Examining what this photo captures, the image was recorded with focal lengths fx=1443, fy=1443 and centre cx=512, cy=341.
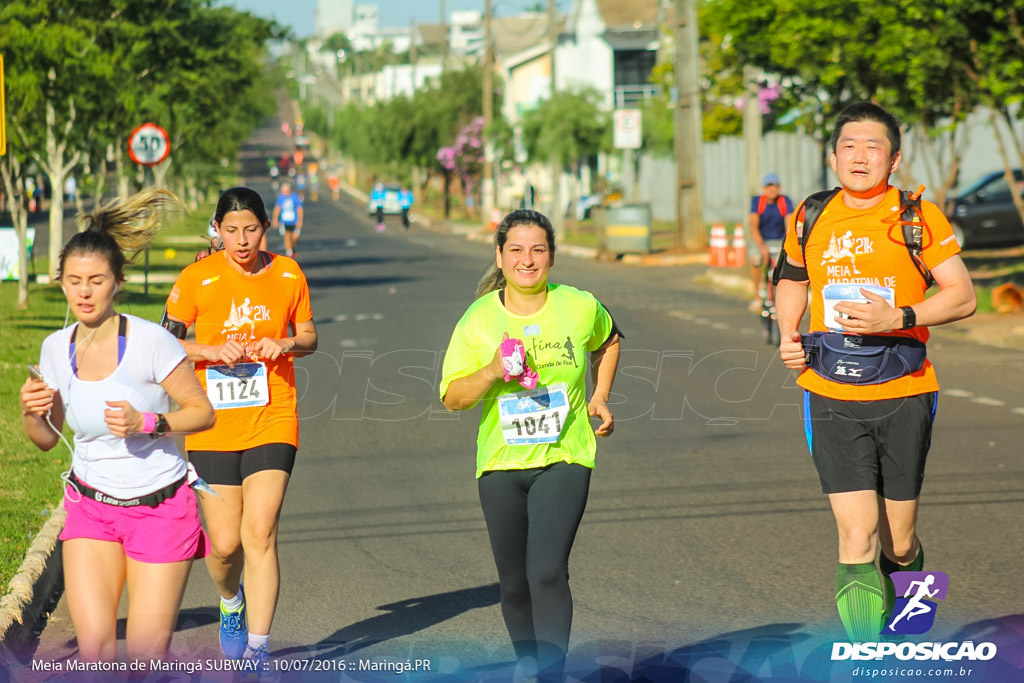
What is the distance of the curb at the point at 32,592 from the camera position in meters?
6.07

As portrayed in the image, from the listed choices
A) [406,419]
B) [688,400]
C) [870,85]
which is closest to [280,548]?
[406,419]

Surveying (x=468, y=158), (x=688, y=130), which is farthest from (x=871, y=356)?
(x=468, y=158)

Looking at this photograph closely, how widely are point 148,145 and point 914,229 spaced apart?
82.7 feet

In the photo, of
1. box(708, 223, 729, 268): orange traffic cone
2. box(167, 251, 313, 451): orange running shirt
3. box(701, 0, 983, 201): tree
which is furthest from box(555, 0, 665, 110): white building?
box(167, 251, 313, 451): orange running shirt

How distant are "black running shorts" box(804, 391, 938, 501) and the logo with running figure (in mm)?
384

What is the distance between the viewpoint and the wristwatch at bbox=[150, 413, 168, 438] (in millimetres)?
4547

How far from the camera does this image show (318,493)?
31.4ft

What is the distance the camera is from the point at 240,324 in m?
5.94

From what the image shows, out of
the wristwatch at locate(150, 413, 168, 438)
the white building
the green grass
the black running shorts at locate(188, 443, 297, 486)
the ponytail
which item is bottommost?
the green grass

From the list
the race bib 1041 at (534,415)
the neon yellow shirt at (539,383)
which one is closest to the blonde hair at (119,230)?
the neon yellow shirt at (539,383)

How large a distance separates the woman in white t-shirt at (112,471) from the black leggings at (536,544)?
1.18 m

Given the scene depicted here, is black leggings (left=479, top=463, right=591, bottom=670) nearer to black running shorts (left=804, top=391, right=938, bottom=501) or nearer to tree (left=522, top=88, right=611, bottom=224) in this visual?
black running shorts (left=804, top=391, right=938, bottom=501)

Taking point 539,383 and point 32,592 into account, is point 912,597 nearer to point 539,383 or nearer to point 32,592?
point 539,383

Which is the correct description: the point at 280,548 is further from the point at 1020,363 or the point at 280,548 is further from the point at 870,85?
the point at 870,85
